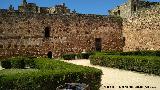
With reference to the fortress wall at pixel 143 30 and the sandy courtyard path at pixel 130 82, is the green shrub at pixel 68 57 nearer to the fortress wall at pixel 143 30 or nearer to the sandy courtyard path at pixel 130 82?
the fortress wall at pixel 143 30

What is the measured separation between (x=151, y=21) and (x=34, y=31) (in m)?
11.0

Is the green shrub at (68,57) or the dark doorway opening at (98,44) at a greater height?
the dark doorway opening at (98,44)

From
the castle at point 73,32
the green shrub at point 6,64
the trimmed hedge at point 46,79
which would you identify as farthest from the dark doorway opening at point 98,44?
the trimmed hedge at point 46,79

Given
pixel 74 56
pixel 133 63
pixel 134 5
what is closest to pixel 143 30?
pixel 134 5

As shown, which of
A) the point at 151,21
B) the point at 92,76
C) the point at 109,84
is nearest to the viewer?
the point at 92,76

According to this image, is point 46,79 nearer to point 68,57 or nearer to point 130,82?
point 130,82

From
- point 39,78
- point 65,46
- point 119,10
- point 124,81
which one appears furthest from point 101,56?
point 119,10

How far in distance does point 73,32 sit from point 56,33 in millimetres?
1774

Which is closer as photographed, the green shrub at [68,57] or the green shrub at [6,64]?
the green shrub at [6,64]

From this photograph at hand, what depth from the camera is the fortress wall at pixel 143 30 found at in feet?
88.6

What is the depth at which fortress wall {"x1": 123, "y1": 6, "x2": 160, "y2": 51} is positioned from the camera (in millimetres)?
27020

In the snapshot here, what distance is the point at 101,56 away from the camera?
21297 millimetres

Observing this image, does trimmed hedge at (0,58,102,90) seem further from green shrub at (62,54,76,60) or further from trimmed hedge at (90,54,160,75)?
green shrub at (62,54,76,60)

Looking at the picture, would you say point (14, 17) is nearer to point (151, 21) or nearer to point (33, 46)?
point (33, 46)
